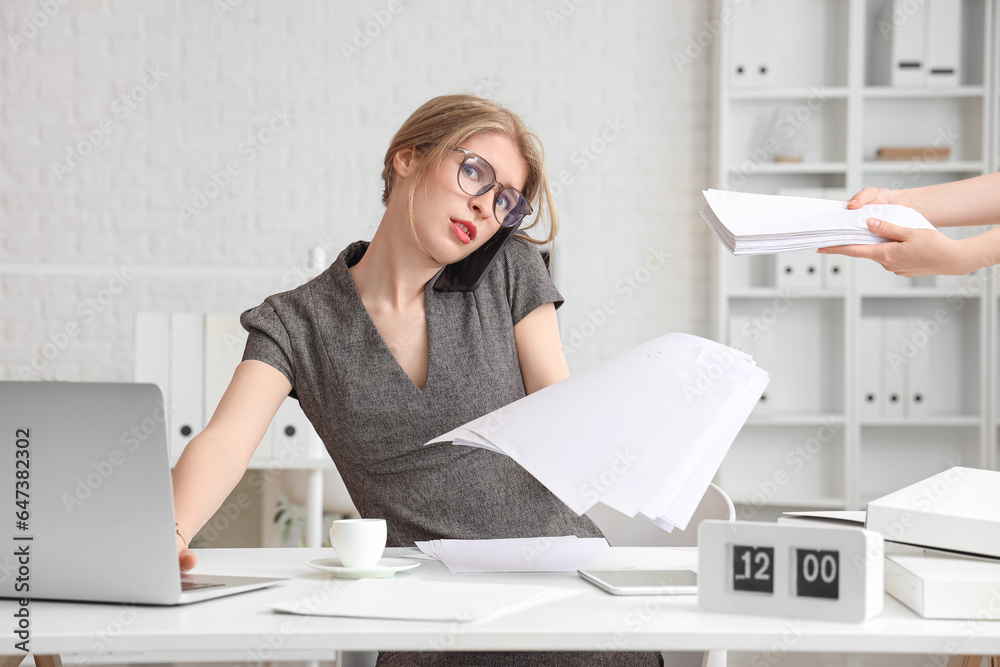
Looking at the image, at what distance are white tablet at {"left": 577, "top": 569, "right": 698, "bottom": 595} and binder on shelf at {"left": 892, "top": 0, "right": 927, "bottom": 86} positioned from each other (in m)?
3.20

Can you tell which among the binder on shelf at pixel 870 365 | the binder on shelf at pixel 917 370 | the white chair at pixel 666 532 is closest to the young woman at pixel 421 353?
the white chair at pixel 666 532

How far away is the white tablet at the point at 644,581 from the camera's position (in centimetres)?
78

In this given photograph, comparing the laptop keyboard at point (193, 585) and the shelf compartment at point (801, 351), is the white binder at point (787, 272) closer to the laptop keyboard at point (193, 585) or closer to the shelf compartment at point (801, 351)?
the shelf compartment at point (801, 351)

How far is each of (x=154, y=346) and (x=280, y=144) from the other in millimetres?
1383

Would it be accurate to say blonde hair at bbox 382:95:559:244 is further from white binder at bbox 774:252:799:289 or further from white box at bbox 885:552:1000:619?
white binder at bbox 774:252:799:289

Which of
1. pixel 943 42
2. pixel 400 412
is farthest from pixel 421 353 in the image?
pixel 943 42

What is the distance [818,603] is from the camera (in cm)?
68

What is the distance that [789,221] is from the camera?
937mm

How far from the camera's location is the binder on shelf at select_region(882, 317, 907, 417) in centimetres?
338

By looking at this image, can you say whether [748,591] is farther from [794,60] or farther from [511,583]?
[794,60]

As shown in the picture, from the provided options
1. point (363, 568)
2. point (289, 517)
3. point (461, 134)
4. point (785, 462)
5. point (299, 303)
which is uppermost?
point (461, 134)

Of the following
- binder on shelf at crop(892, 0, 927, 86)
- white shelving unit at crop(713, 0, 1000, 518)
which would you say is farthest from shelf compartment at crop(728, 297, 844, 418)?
binder on shelf at crop(892, 0, 927, 86)

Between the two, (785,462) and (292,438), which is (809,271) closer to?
(785,462)

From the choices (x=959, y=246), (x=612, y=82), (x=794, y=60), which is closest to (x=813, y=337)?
(x=794, y=60)
